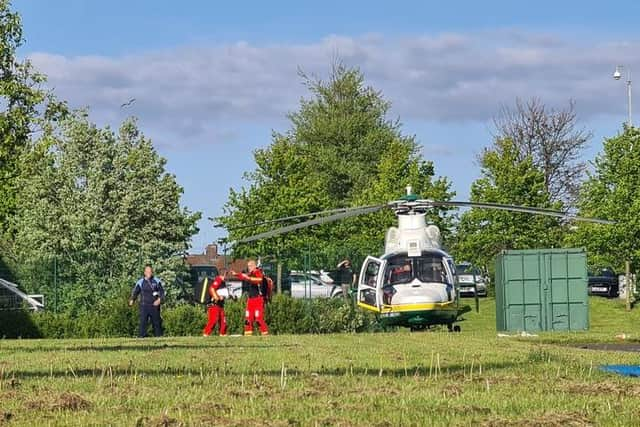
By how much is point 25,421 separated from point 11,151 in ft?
125

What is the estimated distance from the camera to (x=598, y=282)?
6925cm

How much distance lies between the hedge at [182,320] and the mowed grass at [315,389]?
58.1 feet

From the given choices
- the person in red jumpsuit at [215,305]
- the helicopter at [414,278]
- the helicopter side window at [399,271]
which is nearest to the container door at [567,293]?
the helicopter at [414,278]

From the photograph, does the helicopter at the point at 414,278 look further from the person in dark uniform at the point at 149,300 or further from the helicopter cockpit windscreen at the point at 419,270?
the person in dark uniform at the point at 149,300

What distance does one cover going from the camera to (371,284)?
109 feet

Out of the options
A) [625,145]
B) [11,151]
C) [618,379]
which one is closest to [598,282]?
[625,145]

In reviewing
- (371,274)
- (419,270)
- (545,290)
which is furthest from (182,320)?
(545,290)

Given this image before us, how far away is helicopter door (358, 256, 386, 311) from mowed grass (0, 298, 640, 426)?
48.0ft

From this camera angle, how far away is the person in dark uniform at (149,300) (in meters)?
31.9

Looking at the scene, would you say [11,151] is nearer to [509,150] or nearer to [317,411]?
→ [509,150]

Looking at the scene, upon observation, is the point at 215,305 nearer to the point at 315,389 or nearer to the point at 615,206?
the point at 315,389

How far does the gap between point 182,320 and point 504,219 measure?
2529 cm

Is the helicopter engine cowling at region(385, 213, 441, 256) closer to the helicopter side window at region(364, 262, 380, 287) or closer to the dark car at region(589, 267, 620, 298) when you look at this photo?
the helicopter side window at region(364, 262, 380, 287)

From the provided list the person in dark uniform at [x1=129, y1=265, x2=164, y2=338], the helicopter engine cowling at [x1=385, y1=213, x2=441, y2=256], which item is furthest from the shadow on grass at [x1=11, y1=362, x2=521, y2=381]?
the helicopter engine cowling at [x1=385, y1=213, x2=441, y2=256]
